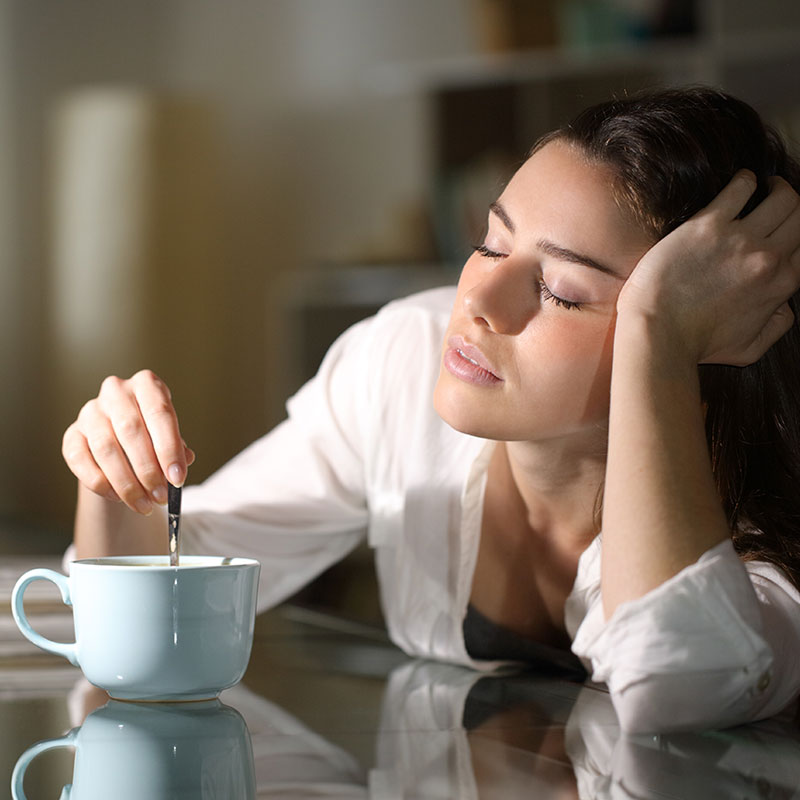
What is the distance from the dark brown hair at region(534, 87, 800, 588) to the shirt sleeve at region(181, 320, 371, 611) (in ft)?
1.17

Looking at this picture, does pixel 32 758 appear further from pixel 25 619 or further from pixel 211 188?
pixel 211 188

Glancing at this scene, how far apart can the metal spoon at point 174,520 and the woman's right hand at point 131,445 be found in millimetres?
11

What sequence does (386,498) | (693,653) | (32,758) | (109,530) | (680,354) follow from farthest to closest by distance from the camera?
(386,498)
(109,530)
(680,354)
(693,653)
(32,758)

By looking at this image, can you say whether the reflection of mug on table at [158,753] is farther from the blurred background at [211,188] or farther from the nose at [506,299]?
the blurred background at [211,188]

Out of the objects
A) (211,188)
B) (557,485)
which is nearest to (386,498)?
(557,485)

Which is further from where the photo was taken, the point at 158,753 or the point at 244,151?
the point at 244,151

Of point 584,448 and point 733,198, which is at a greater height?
point 733,198

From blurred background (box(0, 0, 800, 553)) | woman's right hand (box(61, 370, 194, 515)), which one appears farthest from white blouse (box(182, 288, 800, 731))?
blurred background (box(0, 0, 800, 553))

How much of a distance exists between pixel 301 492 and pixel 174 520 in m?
0.40

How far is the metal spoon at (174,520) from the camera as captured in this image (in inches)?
30.0

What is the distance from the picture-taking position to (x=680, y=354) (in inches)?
32.5

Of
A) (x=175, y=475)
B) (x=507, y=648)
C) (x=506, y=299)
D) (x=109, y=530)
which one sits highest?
(x=506, y=299)

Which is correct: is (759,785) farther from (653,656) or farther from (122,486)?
(122,486)

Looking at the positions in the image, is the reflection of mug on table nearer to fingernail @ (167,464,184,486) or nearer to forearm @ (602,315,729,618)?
fingernail @ (167,464,184,486)
